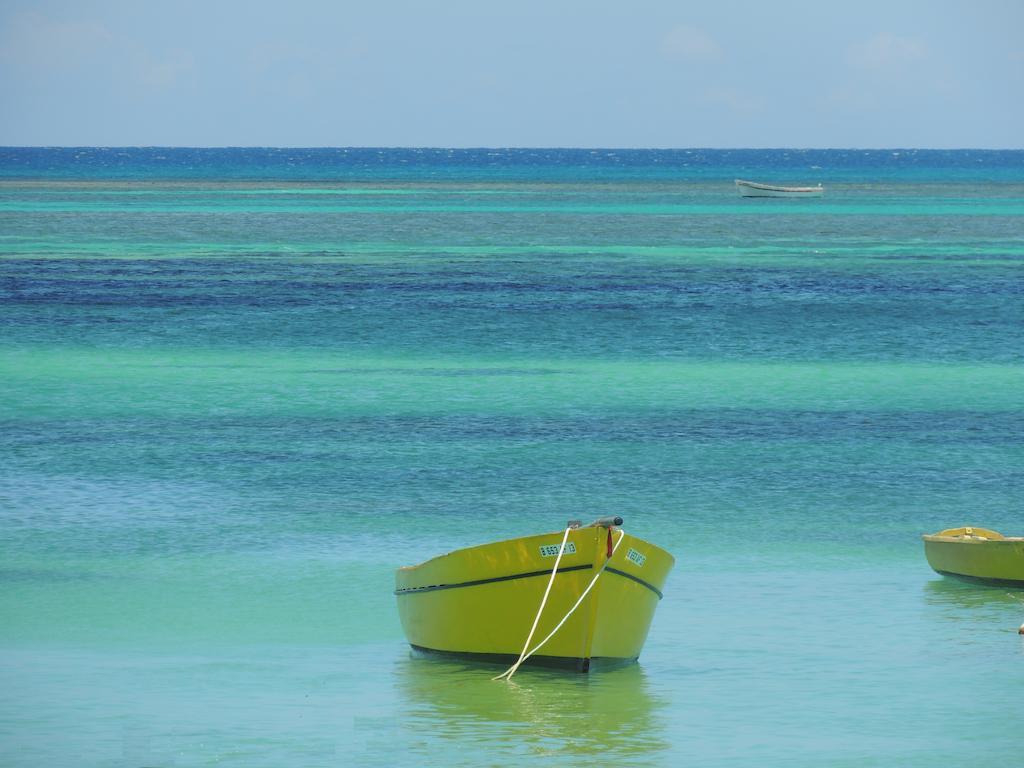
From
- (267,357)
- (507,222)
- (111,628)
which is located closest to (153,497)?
(111,628)

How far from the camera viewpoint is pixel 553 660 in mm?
13297

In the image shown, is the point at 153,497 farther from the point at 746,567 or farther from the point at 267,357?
the point at 267,357

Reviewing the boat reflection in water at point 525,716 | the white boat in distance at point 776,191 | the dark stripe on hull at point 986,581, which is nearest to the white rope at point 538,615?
the boat reflection in water at point 525,716

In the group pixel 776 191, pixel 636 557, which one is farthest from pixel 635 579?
pixel 776 191

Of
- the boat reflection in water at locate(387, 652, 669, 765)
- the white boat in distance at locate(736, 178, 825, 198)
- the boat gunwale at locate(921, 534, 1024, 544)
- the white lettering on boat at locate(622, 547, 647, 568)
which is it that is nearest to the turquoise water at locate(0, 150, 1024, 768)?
the boat reflection in water at locate(387, 652, 669, 765)

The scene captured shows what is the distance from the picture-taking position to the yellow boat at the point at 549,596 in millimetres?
12766

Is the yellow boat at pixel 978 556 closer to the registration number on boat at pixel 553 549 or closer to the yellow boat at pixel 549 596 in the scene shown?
the yellow boat at pixel 549 596

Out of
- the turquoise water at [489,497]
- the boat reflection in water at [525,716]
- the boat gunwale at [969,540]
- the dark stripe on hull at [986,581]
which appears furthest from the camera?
the dark stripe on hull at [986,581]

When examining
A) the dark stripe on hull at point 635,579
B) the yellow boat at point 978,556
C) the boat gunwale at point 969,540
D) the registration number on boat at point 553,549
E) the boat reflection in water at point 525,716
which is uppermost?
the registration number on boat at point 553,549

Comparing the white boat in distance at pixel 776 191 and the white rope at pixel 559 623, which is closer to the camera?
the white rope at pixel 559 623

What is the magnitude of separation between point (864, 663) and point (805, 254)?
177ft

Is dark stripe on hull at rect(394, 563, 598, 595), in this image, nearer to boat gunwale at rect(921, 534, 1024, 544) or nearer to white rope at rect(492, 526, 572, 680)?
white rope at rect(492, 526, 572, 680)

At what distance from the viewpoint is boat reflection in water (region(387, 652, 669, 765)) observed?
1170cm

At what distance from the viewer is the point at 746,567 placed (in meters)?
17.6
